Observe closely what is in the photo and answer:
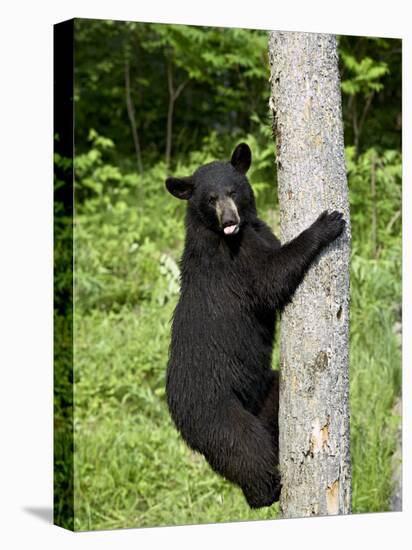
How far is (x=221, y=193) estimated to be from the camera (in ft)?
17.0

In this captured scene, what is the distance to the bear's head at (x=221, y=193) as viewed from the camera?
513 centimetres

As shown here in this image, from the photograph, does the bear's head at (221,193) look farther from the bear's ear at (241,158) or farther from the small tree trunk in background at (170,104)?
the small tree trunk in background at (170,104)

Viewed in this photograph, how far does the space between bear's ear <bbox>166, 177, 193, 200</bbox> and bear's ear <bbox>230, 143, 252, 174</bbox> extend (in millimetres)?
274

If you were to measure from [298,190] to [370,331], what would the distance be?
4006mm

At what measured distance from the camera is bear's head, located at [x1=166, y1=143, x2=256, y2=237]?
5129 millimetres

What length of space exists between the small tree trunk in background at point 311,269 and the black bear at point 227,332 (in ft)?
0.46

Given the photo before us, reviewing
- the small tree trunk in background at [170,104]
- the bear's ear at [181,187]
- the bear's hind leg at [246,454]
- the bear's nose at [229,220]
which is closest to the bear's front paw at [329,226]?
the bear's nose at [229,220]

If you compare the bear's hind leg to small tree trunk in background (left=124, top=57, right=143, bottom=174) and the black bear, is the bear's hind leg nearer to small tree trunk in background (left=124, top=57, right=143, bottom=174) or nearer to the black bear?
the black bear

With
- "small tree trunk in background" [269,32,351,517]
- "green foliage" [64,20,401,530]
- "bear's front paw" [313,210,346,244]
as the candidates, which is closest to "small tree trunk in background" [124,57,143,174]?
"green foliage" [64,20,401,530]

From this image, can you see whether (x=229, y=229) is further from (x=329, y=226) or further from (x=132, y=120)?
(x=132, y=120)

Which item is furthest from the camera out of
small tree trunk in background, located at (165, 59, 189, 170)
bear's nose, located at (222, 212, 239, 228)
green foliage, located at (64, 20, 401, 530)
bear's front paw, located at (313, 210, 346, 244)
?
small tree trunk in background, located at (165, 59, 189, 170)

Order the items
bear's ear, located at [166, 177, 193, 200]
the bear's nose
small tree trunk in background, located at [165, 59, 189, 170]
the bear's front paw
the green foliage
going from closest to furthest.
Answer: the bear's front paw, the bear's nose, bear's ear, located at [166, 177, 193, 200], the green foliage, small tree trunk in background, located at [165, 59, 189, 170]

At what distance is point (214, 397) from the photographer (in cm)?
524

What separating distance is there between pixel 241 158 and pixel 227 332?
1000mm
